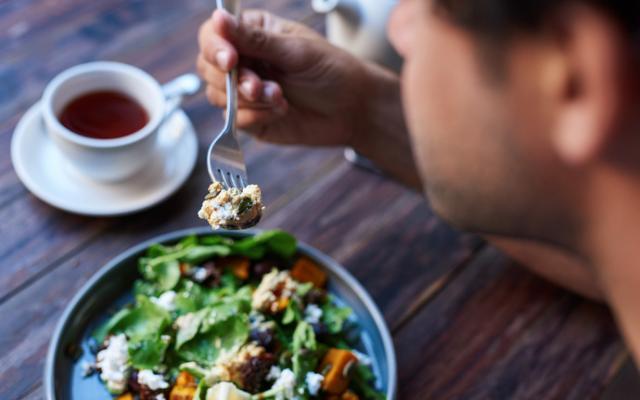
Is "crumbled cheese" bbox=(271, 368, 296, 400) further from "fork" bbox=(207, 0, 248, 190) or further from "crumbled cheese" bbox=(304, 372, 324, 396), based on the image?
"fork" bbox=(207, 0, 248, 190)

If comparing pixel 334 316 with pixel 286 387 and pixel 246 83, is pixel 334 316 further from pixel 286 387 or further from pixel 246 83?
pixel 246 83

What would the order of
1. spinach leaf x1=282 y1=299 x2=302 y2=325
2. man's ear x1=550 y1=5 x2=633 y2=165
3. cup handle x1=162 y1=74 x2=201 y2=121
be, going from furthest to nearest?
cup handle x1=162 y1=74 x2=201 y2=121 < spinach leaf x1=282 y1=299 x2=302 y2=325 < man's ear x1=550 y1=5 x2=633 y2=165

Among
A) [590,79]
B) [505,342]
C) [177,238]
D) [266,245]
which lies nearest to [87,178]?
[177,238]

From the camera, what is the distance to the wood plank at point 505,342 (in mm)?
939

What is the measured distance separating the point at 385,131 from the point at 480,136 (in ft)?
1.79

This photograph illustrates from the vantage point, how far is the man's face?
1.87 feet

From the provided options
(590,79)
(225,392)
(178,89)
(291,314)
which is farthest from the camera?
(178,89)

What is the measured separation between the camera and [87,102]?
3.44 feet

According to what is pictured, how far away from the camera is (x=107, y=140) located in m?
1.00

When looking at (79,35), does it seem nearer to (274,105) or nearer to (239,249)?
(274,105)

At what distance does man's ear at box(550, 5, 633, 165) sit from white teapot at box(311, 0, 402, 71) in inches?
21.9

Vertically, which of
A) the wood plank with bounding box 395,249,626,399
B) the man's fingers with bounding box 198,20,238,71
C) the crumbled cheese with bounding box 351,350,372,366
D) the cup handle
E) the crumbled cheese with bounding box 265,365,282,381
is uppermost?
the man's fingers with bounding box 198,20,238,71

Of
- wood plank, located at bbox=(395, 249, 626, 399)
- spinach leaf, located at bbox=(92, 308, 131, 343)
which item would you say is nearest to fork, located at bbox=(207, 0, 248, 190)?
spinach leaf, located at bbox=(92, 308, 131, 343)

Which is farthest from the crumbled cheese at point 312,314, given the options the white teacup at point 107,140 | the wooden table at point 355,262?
the white teacup at point 107,140
